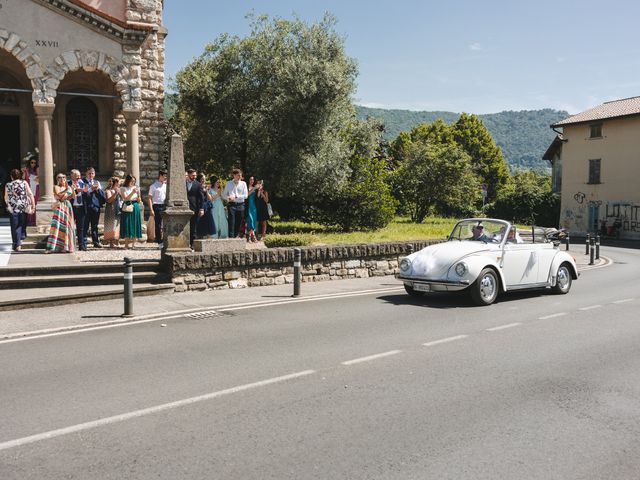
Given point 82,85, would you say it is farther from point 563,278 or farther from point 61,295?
point 563,278

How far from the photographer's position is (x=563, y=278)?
43.7 ft

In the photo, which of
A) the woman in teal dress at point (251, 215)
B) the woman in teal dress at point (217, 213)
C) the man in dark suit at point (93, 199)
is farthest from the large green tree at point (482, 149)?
the man in dark suit at point (93, 199)

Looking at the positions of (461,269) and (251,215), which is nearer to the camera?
(461,269)

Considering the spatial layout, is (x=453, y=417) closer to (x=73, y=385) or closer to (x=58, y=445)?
(x=58, y=445)

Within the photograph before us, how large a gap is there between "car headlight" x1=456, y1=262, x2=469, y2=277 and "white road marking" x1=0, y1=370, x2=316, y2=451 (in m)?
5.28

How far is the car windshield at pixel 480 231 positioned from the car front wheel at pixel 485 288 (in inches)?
38.1

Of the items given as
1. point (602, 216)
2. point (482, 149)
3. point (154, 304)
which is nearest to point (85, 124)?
point (154, 304)

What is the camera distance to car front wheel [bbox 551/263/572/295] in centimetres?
1319

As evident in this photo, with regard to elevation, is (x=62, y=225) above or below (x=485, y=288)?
above

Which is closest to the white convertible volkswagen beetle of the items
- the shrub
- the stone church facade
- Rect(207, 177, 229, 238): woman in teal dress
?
the shrub

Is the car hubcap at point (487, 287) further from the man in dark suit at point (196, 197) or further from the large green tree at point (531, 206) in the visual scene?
the large green tree at point (531, 206)

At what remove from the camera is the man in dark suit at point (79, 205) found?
14422mm

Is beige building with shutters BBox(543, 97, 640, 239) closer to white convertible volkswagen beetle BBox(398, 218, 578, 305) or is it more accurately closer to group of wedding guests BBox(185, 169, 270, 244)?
white convertible volkswagen beetle BBox(398, 218, 578, 305)

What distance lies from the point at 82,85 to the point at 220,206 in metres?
8.98
